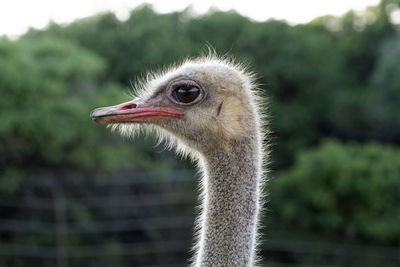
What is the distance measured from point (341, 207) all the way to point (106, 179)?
5.20 meters

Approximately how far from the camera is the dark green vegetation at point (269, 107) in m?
12.7

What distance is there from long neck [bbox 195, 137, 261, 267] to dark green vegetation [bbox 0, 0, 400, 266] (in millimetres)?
4752

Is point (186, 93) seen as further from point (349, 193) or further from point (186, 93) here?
point (349, 193)

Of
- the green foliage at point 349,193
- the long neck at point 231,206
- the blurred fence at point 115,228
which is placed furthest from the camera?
the green foliage at point 349,193

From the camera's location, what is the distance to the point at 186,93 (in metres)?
2.59

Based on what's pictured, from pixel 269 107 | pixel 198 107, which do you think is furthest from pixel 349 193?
pixel 198 107

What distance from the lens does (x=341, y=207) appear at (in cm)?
1347

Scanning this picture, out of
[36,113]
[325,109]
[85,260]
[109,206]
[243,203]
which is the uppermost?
[325,109]

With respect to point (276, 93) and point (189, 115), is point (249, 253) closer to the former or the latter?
point (189, 115)

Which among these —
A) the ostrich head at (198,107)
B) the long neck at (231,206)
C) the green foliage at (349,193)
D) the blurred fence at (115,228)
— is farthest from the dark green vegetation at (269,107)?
the long neck at (231,206)

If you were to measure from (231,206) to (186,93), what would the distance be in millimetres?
506

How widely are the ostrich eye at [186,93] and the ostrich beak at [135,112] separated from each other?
1.9 inches

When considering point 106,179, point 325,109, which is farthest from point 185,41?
point 106,179

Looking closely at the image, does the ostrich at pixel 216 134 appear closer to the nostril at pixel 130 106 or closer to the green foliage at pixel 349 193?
the nostril at pixel 130 106
